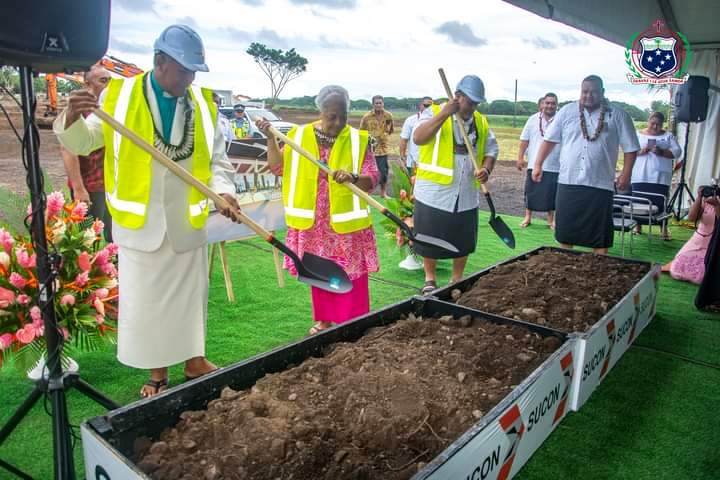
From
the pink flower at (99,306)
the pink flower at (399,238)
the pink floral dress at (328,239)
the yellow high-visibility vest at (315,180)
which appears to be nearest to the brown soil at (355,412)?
the pink floral dress at (328,239)

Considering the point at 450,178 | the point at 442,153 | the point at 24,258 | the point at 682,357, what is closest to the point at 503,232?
the point at 450,178

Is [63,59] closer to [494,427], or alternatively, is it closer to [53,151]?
[494,427]

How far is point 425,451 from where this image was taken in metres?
1.67

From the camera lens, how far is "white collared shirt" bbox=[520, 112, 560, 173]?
6559 mm

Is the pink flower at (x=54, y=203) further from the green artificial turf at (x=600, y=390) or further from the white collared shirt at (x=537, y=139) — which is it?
the white collared shirt at (x=537, y=139)

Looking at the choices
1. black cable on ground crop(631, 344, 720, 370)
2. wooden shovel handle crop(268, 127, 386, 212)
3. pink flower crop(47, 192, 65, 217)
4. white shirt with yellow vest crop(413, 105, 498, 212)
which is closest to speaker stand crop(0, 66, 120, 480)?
pink flower crop(47, 192, 65, 217)

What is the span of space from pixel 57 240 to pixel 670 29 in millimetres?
7978

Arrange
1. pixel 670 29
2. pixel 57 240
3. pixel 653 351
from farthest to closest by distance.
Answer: pixel 670 29 → pixel 653 351 → pixel 57 240

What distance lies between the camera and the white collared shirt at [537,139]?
6.56 m

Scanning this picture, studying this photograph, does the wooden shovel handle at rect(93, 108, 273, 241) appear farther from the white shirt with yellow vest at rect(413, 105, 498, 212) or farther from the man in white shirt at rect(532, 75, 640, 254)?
the man in white shirt at rect(532, 75, 640, 254)

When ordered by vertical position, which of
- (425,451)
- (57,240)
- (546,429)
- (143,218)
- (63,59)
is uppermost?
(63,59)

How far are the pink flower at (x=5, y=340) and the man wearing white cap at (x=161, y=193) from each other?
44 cm

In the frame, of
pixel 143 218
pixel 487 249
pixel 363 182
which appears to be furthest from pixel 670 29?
pixel 143 218

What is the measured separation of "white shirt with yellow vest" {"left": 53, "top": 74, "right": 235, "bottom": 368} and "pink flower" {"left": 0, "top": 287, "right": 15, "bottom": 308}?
441mm
